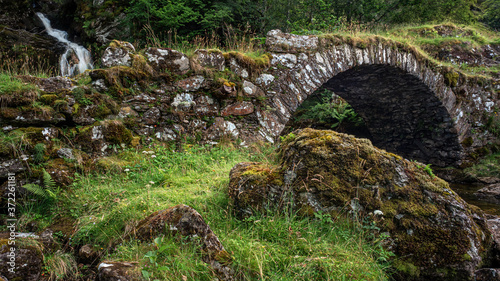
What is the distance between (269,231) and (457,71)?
9.61 meters

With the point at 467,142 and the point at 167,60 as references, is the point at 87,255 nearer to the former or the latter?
the point at 167,60

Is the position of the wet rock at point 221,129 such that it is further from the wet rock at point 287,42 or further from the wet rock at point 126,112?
the wet rock at point 287,42

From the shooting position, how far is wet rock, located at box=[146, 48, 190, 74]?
436 cm

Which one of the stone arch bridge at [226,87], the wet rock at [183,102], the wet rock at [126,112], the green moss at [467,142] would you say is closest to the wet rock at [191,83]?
the stone arch bridge at [226,87]

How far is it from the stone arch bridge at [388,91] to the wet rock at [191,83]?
730mm

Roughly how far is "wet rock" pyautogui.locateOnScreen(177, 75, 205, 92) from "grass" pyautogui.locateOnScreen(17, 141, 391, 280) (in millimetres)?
1574

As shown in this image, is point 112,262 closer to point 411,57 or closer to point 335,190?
point 335,190

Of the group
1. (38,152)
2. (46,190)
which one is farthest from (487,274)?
(38,152)

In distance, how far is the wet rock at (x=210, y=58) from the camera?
4.67 meters

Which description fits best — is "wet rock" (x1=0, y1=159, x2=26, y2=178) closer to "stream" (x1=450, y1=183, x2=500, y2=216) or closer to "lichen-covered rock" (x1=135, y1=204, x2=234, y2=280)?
"lichen-covered rock" (x1=135, y1=204, x2=234, y2=280)

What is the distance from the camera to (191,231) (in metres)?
1.82

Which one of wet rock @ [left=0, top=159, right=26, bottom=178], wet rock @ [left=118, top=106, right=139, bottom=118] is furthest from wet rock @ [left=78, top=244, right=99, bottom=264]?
wet rock @ [left=118, top=106, right=139, bottom=118]

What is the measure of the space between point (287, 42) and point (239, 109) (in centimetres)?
182
